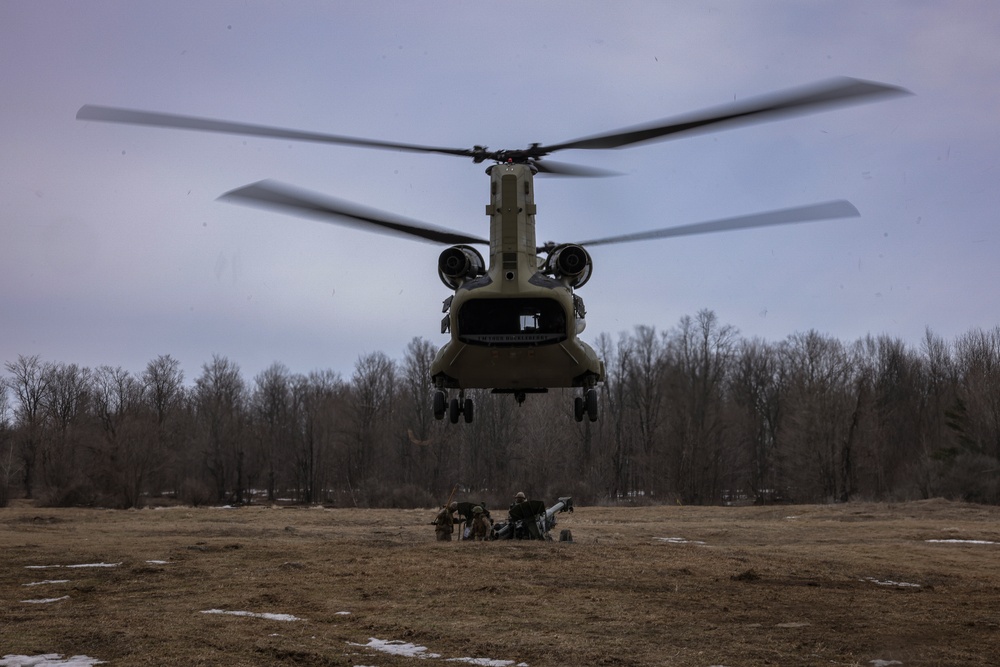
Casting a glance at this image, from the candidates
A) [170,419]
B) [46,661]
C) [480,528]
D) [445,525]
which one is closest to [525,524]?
[480,528]

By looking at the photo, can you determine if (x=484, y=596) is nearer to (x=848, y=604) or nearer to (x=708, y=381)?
(x=848, y=604)

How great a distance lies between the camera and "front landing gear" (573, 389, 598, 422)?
1605 cm

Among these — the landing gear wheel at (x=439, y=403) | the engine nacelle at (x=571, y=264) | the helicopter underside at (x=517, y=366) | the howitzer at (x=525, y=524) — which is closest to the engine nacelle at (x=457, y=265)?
the helicopter underside at (x=517, y=366)

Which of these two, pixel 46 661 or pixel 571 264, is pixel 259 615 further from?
pixel 571 264

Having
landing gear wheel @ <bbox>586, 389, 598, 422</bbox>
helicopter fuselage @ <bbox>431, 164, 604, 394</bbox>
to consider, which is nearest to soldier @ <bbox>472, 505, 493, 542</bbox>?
landing gear wheel @ <bbox>586, 389, 598, 422</bbox>

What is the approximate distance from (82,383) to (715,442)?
5766cm

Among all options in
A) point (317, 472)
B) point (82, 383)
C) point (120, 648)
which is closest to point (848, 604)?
point (120, 648)

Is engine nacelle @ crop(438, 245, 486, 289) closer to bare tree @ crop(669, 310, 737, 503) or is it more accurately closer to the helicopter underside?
the helicopter underside

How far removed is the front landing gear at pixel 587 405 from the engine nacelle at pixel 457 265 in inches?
116

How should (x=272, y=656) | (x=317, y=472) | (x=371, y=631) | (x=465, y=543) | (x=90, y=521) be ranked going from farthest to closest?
(x=317, y=472) < (x=90, y=521) < (x=465, y=543) < (x=371, y=631) < (x=272, y=656)

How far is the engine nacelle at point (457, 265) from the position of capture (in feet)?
49.2

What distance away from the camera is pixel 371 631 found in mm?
13953

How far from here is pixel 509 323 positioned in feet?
47.6

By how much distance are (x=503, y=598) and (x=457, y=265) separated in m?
6.31
